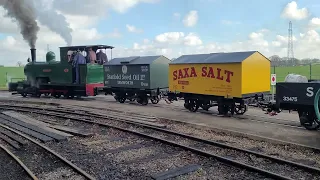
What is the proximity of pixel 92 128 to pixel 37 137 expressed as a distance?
6.89 feet

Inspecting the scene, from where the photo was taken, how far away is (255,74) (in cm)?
1323

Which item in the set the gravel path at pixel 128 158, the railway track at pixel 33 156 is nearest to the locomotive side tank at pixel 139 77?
the gravel path at pixel 128 158

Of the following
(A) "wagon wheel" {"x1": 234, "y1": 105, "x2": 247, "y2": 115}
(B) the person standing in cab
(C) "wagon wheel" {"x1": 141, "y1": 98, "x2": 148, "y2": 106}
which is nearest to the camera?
(A) "wagon wheel" {"x1": 234, "y1": 105, "x2": 247, "y2": 115}

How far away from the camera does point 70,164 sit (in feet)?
23.1

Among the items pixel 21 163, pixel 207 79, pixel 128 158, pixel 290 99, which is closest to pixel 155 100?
pixel 207 79

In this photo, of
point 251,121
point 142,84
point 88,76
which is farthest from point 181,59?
point 88,76

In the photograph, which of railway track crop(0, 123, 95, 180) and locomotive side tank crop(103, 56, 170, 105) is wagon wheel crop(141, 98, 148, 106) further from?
railway track crop(0, 123, 95, 180)

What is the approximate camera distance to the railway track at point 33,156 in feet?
22.2

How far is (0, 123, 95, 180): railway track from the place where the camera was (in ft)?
22.2

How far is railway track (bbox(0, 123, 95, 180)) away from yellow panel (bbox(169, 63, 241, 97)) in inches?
297

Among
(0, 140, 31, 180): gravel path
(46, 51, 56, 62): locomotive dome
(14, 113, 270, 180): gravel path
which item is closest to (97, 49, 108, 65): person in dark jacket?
(46, 51, 56, 62): locomotive dome

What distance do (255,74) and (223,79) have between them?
1342mm

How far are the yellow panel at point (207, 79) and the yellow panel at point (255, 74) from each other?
313 mm

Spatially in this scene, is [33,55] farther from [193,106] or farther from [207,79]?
[207,79]
